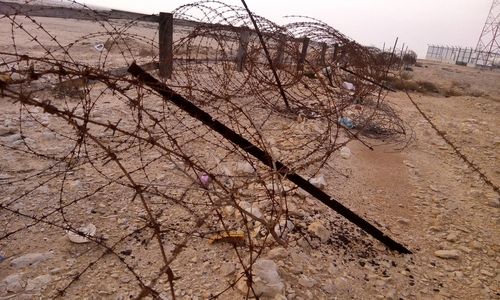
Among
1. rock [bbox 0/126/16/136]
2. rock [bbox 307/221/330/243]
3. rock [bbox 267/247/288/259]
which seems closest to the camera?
rock [bbox 267/247/288/259]

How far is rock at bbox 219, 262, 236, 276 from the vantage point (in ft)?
6.63

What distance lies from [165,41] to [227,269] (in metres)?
3.79

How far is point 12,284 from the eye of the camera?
1.77 m

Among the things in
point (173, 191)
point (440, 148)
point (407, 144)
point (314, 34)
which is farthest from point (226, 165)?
point (440, 148)

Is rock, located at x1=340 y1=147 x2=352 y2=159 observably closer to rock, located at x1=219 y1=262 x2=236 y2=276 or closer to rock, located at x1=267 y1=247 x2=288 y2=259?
rock, located at x1=267 y1=247 x2=288 y2=259

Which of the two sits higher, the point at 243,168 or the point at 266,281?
the point at 243,168

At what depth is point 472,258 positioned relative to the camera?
8.43ft

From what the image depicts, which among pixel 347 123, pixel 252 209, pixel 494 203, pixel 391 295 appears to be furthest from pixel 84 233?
pixel 347 123

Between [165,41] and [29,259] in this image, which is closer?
[29,259]

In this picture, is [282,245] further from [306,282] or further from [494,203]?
[494,203]

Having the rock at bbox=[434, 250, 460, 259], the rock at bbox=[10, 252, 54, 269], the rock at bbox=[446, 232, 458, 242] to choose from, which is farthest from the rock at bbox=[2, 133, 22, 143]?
the rock at bbox=[446, 232, 458, 242]

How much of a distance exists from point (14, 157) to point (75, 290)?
1.71 m

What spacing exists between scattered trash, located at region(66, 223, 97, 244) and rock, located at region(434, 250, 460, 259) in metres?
2.38

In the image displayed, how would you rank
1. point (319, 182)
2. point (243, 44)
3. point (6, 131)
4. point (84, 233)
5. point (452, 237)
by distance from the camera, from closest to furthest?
1. point (84, 233)
2. point (452, 237)
3. point (319, 182)
4. point (6, 131)
5. point (243, 44)
